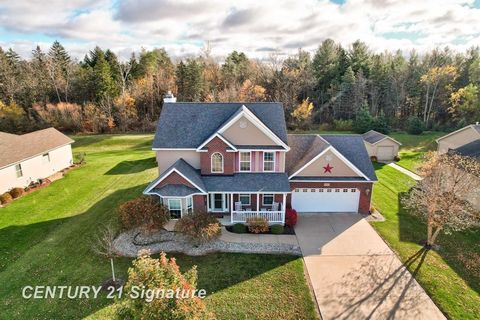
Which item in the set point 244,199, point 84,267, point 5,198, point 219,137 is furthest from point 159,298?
point 5,198

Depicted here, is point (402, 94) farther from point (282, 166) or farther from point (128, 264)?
point (128, 264)

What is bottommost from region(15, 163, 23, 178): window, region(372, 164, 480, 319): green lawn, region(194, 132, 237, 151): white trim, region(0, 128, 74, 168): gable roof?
region(372, 164, 480, 319): green lawn

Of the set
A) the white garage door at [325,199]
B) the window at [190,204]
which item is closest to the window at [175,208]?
the window at [190,204]

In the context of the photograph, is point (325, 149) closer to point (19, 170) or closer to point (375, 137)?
point (375, 137)

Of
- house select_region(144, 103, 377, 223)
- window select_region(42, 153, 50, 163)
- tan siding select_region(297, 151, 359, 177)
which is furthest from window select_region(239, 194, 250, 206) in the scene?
window select_region(42, 153, 50, 163)

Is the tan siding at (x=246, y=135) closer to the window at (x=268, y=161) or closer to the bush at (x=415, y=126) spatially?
the window at (x=268, y=161)

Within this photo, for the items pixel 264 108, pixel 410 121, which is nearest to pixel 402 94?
pixel 410 121

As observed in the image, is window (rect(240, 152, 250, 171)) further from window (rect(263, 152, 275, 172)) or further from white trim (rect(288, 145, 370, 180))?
white trim (rect(288, 145, 370, 180))
